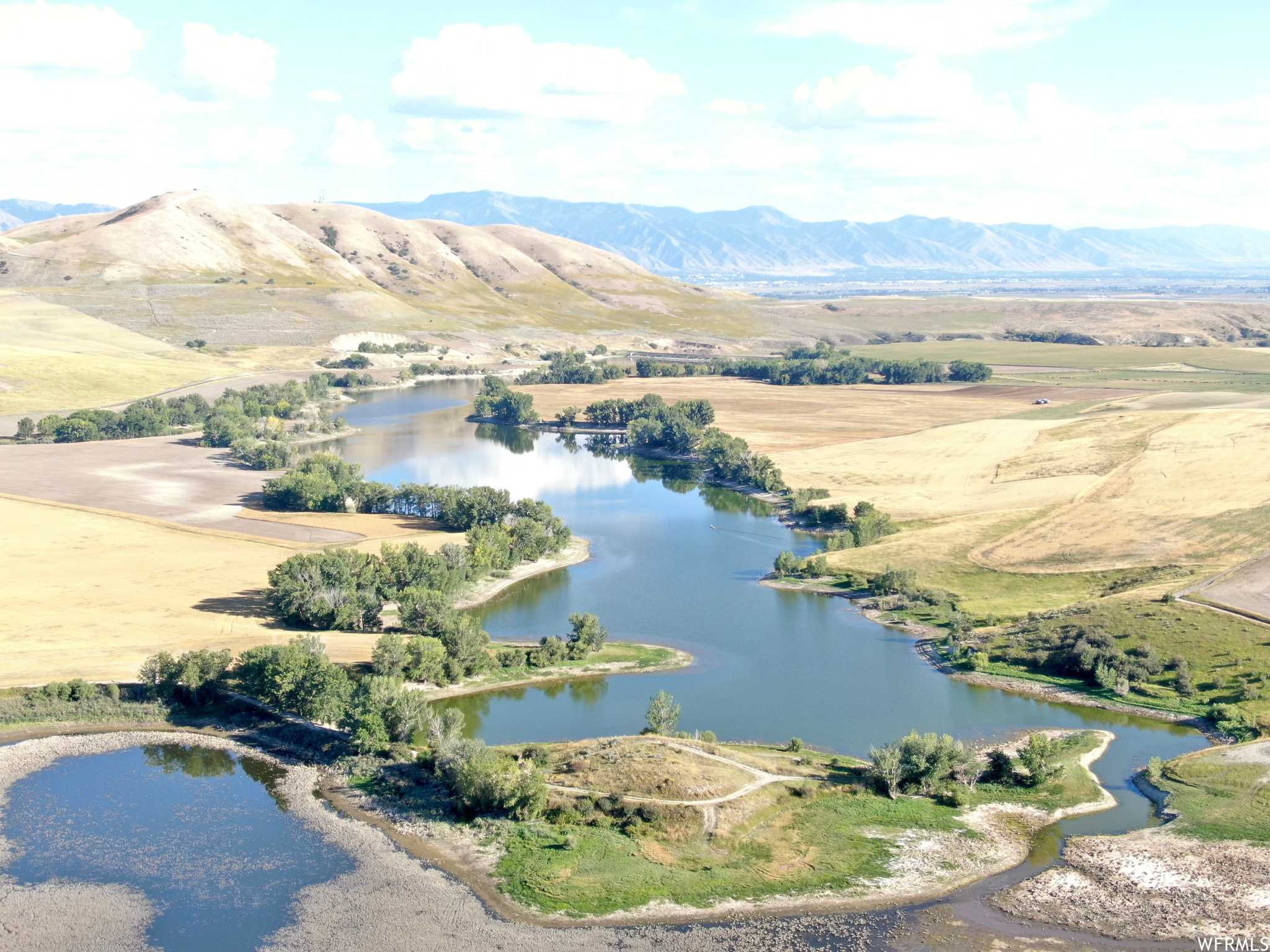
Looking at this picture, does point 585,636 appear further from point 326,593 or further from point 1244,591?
point 1244,591

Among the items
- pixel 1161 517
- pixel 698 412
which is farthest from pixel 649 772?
pixel 698 412

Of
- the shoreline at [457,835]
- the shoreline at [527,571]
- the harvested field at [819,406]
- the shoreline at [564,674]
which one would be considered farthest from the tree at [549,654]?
the harvested field at [819,406]

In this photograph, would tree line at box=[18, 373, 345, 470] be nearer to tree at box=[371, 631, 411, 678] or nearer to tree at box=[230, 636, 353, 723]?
tree at box=[371, 631, 411, 678]

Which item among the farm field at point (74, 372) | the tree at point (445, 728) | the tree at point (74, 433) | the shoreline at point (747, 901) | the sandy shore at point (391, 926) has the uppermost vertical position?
the farm field at point (74, 372)

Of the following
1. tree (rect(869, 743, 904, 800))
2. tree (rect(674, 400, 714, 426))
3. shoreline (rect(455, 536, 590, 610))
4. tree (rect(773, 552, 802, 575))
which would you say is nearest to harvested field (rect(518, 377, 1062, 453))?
tree (rect(674, 400, 714, 426))

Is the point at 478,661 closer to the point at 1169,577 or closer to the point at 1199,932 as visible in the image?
the point at 1199,932

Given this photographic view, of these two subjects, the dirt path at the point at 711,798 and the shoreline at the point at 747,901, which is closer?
the shoreline at the point at 747,901

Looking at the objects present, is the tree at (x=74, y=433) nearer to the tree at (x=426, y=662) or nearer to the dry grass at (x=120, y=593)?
the dry grass at (x=120, y=593)
